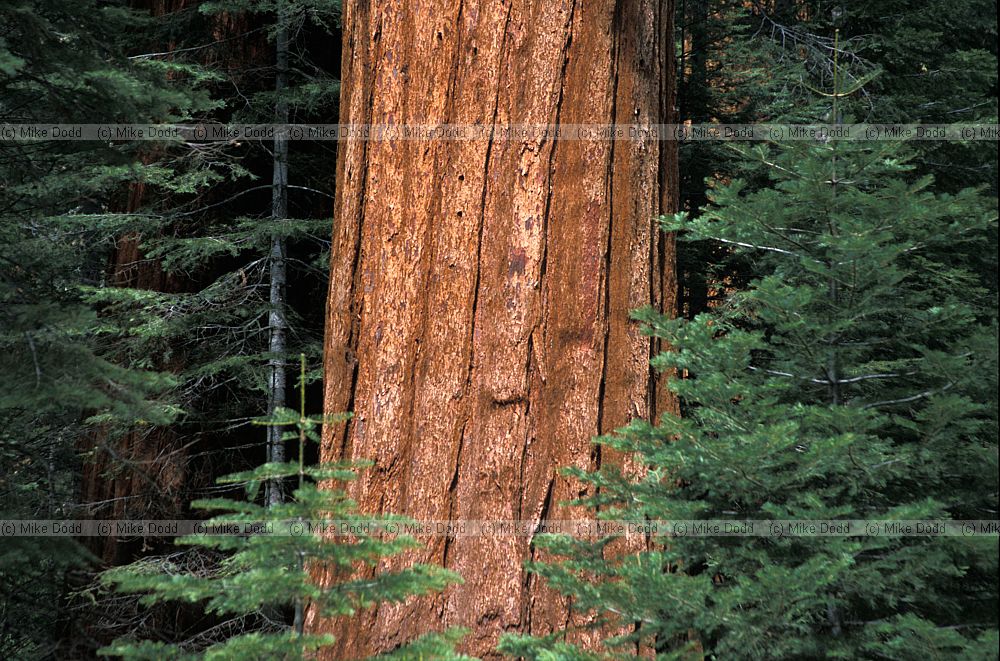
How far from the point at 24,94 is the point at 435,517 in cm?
297

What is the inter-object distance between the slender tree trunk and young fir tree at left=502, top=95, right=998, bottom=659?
312 centimetres

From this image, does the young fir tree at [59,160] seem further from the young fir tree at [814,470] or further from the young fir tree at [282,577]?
the young fir tree at [814,470]

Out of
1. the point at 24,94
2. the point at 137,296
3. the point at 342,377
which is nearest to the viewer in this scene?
the point at 342,377

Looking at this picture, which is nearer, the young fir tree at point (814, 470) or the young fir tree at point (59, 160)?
the young fir tree at point (814, 470)

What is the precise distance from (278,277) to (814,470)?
13.9ft

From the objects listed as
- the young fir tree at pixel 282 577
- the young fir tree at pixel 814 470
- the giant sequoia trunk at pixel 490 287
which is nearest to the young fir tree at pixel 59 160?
the giant sequoia trunk at pixel 490 287

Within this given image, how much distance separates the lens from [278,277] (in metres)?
5.95

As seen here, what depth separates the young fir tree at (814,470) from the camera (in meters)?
2.48

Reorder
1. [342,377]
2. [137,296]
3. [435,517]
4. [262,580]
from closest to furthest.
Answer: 1. [262,580]
2. [435,517]
3. [342,377]
4. [137,296]

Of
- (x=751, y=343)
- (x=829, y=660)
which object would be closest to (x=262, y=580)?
(x=751, y=343)

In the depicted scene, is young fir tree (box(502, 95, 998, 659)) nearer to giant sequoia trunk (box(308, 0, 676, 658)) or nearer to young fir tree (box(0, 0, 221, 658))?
giant sequoia trunk (box(308, 0, 676, 658))

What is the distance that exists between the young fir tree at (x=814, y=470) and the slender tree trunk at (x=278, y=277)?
3120 millimetres

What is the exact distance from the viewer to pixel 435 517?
315 centimetres

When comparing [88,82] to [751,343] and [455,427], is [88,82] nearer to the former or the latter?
[455,427]
